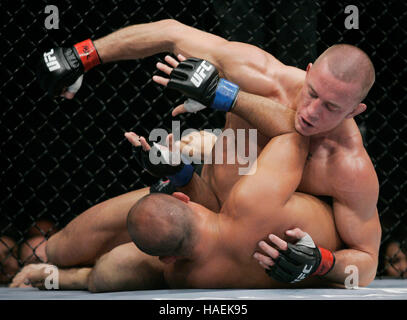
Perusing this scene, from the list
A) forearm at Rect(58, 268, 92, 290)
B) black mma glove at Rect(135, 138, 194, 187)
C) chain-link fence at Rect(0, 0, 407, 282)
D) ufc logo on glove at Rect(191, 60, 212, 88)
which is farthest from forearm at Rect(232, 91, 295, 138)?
chain-link fence at Rect(0, 0, 407, 282)

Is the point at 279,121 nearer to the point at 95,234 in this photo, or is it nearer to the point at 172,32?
the point at 172,32

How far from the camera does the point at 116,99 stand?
88.7 inches

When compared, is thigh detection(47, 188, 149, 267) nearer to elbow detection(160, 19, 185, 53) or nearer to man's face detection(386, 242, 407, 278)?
elbow detection(160, 19, 185, 53)

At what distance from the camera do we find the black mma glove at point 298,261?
4.24ft

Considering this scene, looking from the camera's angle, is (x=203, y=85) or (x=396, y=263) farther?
(x=396, y=263)

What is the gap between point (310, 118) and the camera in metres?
1.33

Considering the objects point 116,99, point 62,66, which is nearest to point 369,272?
point 62,66

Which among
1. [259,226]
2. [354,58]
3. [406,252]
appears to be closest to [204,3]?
[354,58]

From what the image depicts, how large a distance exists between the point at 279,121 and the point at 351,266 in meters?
0.44

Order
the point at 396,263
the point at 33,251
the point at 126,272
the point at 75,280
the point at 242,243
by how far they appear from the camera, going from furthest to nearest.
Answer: the point at 396,263
the point at 33,251
the point at 75,280
the point at 126,272
the point at 242,243

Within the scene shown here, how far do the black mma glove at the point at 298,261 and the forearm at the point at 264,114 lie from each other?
289 mm

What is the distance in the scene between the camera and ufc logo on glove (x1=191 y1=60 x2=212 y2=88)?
4.25 ft

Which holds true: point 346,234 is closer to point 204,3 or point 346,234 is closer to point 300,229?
point 300,229

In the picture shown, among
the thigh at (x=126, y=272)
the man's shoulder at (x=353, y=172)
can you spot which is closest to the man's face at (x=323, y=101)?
the man's shoulder at (x=353, y=172)
